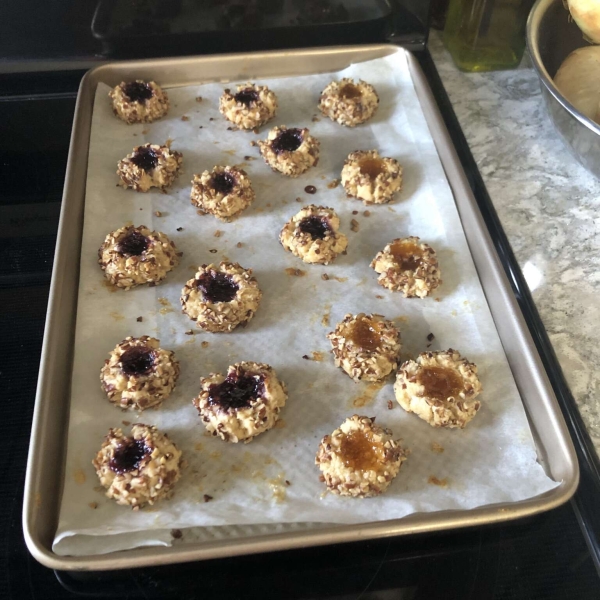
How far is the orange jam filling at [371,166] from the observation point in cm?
123

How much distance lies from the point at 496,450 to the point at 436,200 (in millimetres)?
537

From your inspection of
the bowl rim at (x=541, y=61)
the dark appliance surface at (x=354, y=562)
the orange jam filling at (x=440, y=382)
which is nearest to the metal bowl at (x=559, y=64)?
the bowl rim at (x=541, y=61)

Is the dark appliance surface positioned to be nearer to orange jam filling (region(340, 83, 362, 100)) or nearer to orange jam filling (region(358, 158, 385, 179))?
orange jam filling (region(358, 158, 385, 179))

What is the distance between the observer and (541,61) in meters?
1.15

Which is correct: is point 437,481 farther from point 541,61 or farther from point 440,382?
point 541,61

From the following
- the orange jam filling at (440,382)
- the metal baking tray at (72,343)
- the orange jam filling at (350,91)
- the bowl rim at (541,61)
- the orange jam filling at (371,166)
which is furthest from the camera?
the orange jam filling at (350,91)

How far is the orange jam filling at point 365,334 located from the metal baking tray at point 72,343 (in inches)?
9.0

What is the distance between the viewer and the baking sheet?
86 cm

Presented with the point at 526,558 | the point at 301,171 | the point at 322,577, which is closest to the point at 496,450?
the point at 526,558

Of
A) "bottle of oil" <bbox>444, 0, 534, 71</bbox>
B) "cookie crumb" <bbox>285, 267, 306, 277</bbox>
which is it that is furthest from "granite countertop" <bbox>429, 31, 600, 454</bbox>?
"cookie crumb" <bbox>285, 267, 306, 277</bbox>

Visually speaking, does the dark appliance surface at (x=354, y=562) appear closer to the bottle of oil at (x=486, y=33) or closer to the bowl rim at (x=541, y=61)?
the bowl rim at (x=541, y=61)

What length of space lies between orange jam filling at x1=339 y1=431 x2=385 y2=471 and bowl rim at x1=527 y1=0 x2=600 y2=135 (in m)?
0.70

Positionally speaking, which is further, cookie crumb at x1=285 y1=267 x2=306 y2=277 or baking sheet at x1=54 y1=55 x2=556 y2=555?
cookie crumb at x1=285 y1=267 x2=306 y2=277

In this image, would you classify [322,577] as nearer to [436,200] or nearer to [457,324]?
[457,324]
